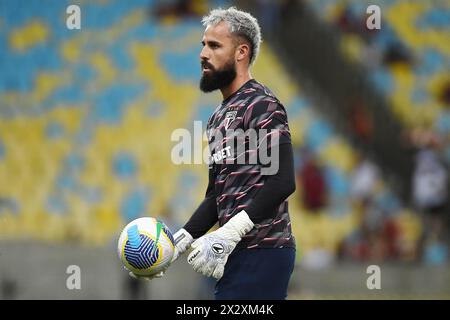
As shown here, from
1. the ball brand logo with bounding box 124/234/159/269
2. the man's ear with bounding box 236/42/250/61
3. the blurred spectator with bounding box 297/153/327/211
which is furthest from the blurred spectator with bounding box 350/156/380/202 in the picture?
the ball brand logo with bounding box 124/234/159/269

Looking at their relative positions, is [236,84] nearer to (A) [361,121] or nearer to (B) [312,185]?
(B) [312,185]

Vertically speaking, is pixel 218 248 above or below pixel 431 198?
above

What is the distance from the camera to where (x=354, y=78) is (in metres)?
17.1

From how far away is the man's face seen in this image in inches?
231

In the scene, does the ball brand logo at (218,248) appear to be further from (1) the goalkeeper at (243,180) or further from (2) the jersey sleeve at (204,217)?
(2) the jersey sleeve at (204,217)

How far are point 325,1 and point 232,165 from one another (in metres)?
12.4

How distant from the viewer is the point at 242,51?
5.93 meters

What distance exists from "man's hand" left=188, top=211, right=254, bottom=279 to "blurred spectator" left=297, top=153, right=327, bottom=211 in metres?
10.1

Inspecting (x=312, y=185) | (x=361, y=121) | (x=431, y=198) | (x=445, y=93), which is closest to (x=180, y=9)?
(x=361, y=121)

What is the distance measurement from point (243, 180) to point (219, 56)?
799mm

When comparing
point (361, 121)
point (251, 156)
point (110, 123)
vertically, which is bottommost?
point (251, 156)
